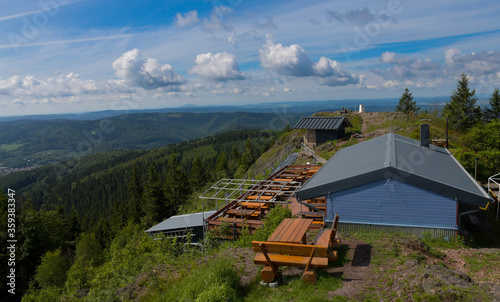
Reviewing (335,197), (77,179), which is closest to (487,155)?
(335,197)

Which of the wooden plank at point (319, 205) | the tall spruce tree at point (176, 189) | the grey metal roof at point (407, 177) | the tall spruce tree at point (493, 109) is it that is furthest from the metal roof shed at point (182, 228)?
the tall spruce tree at point (493, 109)

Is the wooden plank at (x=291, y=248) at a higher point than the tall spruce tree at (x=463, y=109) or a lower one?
lower

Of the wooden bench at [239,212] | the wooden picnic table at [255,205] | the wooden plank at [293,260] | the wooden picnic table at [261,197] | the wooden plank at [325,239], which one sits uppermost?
the wooden plank at [325,239]

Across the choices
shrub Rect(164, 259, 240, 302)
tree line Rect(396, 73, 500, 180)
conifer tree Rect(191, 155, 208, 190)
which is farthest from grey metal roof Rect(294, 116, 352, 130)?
conifer tree Rect(191, 155, 208, 190)

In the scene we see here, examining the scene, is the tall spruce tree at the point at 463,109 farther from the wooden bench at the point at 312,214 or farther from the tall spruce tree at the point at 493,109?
the wooden bench at the point at 312,214

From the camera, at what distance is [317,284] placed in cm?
620

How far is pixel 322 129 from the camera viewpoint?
33.6 m

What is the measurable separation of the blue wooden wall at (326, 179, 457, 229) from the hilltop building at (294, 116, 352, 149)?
2303 cm

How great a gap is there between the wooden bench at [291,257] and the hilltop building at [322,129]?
2791 centimetres

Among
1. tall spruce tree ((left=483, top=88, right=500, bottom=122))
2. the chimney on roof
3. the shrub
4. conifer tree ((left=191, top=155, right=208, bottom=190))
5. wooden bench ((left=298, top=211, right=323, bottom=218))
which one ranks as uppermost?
tall spruce tree ((left=483, top=88, right=500, bottom=122))

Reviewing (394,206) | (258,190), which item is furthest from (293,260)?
(258,190)

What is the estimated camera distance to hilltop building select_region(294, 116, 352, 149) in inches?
1315

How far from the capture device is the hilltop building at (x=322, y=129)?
33.4 m

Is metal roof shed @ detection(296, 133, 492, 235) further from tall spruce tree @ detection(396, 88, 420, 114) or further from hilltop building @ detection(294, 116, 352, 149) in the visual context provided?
tall spruce tree @ detection(396, 88, 420, 114)
